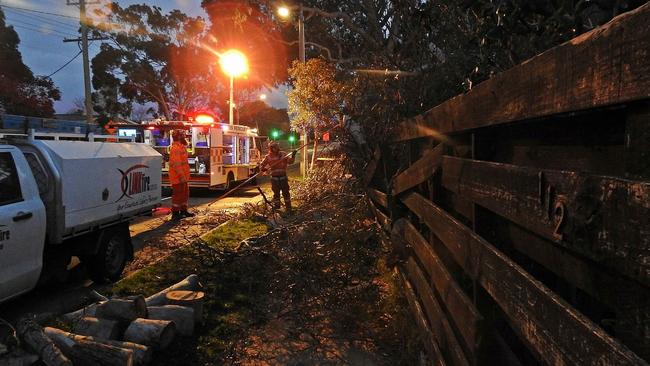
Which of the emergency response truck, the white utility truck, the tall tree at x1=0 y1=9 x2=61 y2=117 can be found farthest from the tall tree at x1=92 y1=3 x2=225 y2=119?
the white utility truck

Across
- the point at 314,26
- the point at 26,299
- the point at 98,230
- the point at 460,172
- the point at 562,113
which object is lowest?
the point at 26,299

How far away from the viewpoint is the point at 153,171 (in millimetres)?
8281

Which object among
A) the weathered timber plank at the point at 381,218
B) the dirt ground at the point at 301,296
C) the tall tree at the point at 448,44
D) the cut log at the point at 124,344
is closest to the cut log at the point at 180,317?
the dirt ground at the point at 301,296

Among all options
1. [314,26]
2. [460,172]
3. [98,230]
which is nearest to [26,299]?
[98,230]

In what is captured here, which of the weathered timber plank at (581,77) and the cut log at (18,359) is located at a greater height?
the weathered timber plank at (581,77)

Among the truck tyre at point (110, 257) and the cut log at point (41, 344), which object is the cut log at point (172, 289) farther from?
the truck tyre at point (110, 257)

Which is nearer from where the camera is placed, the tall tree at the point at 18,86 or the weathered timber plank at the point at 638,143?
the weathered timber plank at the point at 638,143

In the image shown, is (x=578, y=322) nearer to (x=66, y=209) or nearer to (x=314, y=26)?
(x=66, y=209)

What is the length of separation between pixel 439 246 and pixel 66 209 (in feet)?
14.0

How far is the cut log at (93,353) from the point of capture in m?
3.64

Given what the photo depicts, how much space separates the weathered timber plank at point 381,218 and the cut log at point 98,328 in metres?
3.24

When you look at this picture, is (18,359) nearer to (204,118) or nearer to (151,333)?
(151,333)

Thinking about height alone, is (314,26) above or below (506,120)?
above

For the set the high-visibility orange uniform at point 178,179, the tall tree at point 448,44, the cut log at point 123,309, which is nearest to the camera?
the tall tree at point 448,44
